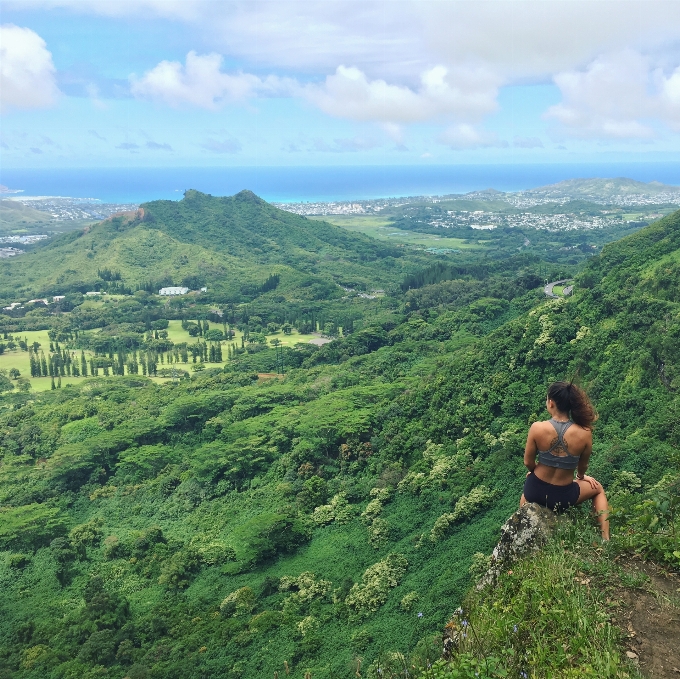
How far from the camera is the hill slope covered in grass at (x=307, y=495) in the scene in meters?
18.7

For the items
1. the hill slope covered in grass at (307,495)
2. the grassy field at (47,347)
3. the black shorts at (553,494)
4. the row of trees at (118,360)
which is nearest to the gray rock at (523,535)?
the black shorts at (553,494)

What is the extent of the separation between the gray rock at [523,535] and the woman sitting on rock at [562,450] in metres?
0.15

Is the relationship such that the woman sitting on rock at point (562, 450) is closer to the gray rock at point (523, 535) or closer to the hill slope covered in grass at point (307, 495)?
the gray rock at point (523, 535)

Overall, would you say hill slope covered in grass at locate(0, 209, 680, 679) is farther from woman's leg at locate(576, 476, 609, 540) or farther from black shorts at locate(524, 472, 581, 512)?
black shorts at locate(524, 472, 581, 512)

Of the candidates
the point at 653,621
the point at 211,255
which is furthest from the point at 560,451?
the point at 211,255

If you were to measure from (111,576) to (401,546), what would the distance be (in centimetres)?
1186

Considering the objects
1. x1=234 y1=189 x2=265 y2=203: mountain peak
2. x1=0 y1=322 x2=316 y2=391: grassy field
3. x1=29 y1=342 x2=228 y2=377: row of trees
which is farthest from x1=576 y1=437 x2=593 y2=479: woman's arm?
x1=234 y1=189 x2=265 y2=203: mountain peak

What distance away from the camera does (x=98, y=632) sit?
20203 mm

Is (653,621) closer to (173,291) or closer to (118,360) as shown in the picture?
(118,360)

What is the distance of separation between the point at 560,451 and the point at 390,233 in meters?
142

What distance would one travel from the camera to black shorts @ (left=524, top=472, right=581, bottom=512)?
22.8 ft

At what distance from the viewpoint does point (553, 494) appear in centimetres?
696

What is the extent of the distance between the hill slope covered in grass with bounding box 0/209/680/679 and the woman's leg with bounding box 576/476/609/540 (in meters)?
0.43

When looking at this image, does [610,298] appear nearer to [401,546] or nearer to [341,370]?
[401,546]
